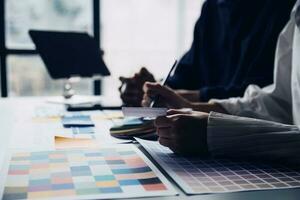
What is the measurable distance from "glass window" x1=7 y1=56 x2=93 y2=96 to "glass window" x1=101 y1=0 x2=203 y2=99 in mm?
459

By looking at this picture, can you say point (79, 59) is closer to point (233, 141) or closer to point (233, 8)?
point (233, 8)

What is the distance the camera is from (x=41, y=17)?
324 centimetres

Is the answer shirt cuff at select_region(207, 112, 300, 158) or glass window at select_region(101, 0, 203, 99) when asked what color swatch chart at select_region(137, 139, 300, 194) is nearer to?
shirt cuff at select_region(207, 112, 300, 158)

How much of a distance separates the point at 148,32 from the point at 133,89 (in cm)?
239

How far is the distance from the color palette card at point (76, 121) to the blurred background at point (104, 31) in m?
1.52

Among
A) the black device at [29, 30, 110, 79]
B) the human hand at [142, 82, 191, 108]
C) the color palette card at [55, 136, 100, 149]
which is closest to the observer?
the color palette card at [55, 136, 100, 149]

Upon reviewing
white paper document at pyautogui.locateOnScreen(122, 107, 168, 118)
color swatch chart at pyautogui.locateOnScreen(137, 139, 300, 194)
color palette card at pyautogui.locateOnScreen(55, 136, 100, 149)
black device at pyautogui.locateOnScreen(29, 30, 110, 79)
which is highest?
black device at pyautogui.locateOnScreen(29, 30, 110, 79)

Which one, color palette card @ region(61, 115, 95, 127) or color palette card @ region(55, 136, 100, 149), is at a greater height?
color palette card @ region(55, 136, 100, 149)

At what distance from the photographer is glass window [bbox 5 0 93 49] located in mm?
3117

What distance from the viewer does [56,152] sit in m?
0.80

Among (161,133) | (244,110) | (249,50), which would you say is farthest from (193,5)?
(161,133)

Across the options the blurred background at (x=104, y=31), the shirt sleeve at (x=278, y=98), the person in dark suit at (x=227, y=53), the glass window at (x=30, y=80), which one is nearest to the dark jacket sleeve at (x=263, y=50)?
the person in dark suit at (x=227, y=53)

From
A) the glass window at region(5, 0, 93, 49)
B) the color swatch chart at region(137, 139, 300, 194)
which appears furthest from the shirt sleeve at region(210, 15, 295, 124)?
the glass window at region(5, 0, 93, 49)

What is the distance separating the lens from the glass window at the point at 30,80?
3203mm
